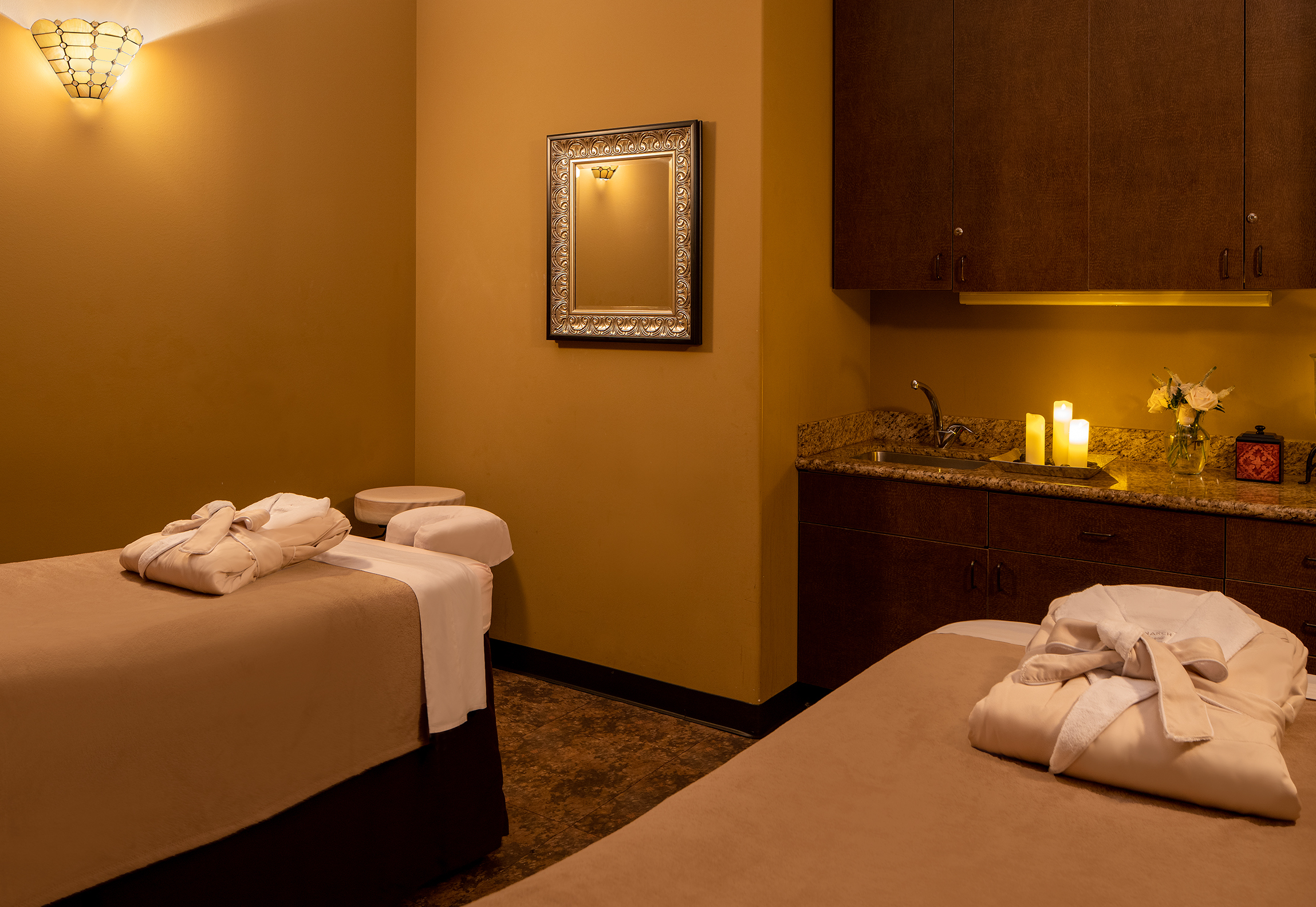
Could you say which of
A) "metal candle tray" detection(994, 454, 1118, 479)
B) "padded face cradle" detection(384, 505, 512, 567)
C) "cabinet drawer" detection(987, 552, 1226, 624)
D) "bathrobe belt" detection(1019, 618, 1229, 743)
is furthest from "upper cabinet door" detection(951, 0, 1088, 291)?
"bathrobe belt" detection(1019, 618, 1229, 743)

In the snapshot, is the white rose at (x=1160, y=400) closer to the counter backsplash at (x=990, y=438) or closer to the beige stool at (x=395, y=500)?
the counter backsplash at (x=990, y=438)

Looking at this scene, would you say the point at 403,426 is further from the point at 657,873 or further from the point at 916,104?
the point at 657,873

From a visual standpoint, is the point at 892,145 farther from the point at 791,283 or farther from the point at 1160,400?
the point at 1160,400

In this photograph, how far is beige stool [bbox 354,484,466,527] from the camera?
352cm

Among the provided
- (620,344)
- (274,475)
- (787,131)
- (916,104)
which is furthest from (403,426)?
(916,104)

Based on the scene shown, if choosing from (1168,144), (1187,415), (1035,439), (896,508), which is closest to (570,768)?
(896,508)

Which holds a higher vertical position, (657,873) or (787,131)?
(787,131)

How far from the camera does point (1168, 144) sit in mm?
2982

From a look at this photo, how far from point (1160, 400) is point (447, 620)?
2.23 meters

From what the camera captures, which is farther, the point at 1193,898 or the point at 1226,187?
the point at 1226,187

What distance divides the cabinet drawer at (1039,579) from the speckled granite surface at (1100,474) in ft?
0.62

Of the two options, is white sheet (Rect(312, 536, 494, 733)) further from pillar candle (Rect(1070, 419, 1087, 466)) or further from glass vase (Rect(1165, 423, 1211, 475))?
glass vase (Rect(1165, 423, 1211, 475))

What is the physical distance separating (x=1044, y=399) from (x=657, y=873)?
2796mm

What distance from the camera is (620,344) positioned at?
11.5 feet
